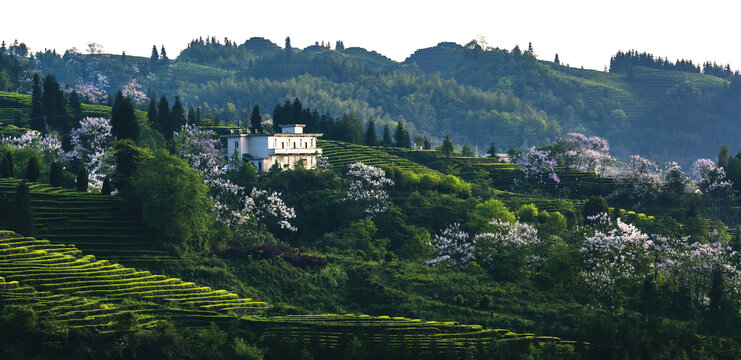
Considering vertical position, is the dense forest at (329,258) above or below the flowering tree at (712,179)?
below

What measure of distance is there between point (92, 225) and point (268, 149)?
36710 millimetres

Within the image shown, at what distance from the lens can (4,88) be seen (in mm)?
163625

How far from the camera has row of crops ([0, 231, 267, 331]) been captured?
176 feet

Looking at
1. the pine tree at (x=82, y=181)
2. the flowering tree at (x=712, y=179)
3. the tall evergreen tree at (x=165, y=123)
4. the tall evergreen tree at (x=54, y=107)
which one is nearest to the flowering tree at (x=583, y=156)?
the flowering tree at (x=712, y=179)

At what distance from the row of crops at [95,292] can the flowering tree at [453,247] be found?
2540 cm

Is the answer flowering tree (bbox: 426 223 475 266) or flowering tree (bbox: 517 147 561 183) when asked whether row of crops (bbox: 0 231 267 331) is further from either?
flowering tree (bbox: 517 147 561 183)

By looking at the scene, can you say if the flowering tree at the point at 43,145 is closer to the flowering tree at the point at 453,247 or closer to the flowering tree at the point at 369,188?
the flowering tree at the point at 369,188

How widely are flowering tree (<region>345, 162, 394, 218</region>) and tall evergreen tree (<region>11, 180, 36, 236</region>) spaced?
39.3m

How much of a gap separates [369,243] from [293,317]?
101 ft

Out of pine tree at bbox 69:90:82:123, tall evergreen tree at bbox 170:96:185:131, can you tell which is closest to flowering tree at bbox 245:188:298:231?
tall evergreen tree at bbox 170:96:185:131

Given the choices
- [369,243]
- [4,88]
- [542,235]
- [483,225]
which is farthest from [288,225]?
[4,88]

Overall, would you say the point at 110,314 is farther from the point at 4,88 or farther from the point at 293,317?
the point at 4,88

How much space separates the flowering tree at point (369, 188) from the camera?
3890 inches

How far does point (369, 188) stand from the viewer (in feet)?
343
